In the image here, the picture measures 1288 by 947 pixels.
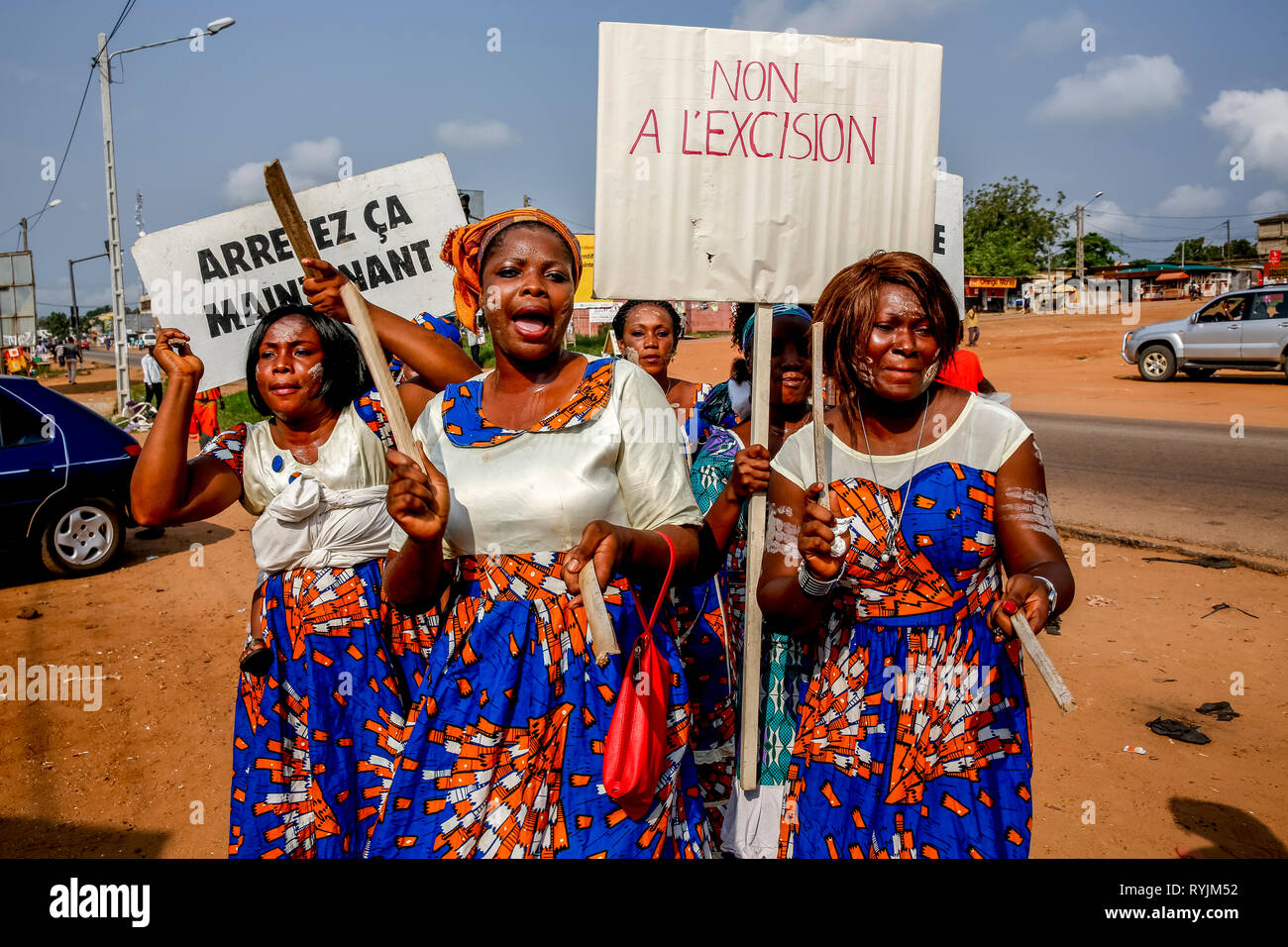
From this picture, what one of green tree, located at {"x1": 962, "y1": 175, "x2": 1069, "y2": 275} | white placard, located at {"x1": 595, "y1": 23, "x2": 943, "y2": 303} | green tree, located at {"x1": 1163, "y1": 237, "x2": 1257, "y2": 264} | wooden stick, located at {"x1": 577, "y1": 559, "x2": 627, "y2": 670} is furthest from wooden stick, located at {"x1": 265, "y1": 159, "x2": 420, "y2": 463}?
green tree, located at {"x1": 1163, "y1": 237, "x2": 1257, "y2": 264}

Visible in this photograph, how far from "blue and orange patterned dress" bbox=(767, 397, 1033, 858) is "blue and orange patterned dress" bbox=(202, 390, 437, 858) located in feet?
3.91

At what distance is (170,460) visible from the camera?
102 inches

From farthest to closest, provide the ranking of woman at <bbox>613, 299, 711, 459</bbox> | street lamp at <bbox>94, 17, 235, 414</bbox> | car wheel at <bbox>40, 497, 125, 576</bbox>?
street lamp at <bbox>94, 17, 235, 414</bbox>
car wheel at <bbox>40, 497, 125, 576</bbox>
woman at <bbox>613, 299, 711, 459</bbox>

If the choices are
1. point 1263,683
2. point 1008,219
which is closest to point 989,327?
point 1008,219

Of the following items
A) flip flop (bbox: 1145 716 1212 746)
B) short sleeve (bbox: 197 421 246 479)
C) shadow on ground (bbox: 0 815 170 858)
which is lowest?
shadow on ground (bbox: 0 815 170 858)

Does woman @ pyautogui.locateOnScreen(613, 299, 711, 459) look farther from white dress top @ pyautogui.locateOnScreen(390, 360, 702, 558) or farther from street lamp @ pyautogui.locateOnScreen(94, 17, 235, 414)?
street lamp @ pyautogui.locateOnScreen(94, 17, 235, 414)

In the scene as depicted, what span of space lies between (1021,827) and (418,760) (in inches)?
49.2

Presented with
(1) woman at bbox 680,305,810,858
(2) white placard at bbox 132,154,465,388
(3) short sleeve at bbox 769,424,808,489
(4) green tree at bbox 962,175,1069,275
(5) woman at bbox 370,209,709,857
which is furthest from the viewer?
(4) green tree at bbox 962,175,1069,275

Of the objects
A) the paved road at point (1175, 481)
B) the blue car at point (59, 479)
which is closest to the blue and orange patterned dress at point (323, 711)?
the blue car at point (59, 479)

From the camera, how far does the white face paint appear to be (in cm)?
204

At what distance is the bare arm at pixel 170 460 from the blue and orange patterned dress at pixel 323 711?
1.05ft

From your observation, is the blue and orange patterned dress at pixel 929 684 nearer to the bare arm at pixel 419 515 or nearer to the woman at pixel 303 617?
the bare arm at pixel 419 515

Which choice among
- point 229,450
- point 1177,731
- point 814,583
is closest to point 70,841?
point 229,450

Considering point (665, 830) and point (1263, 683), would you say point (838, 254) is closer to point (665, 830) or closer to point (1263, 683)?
point (665, 830)
